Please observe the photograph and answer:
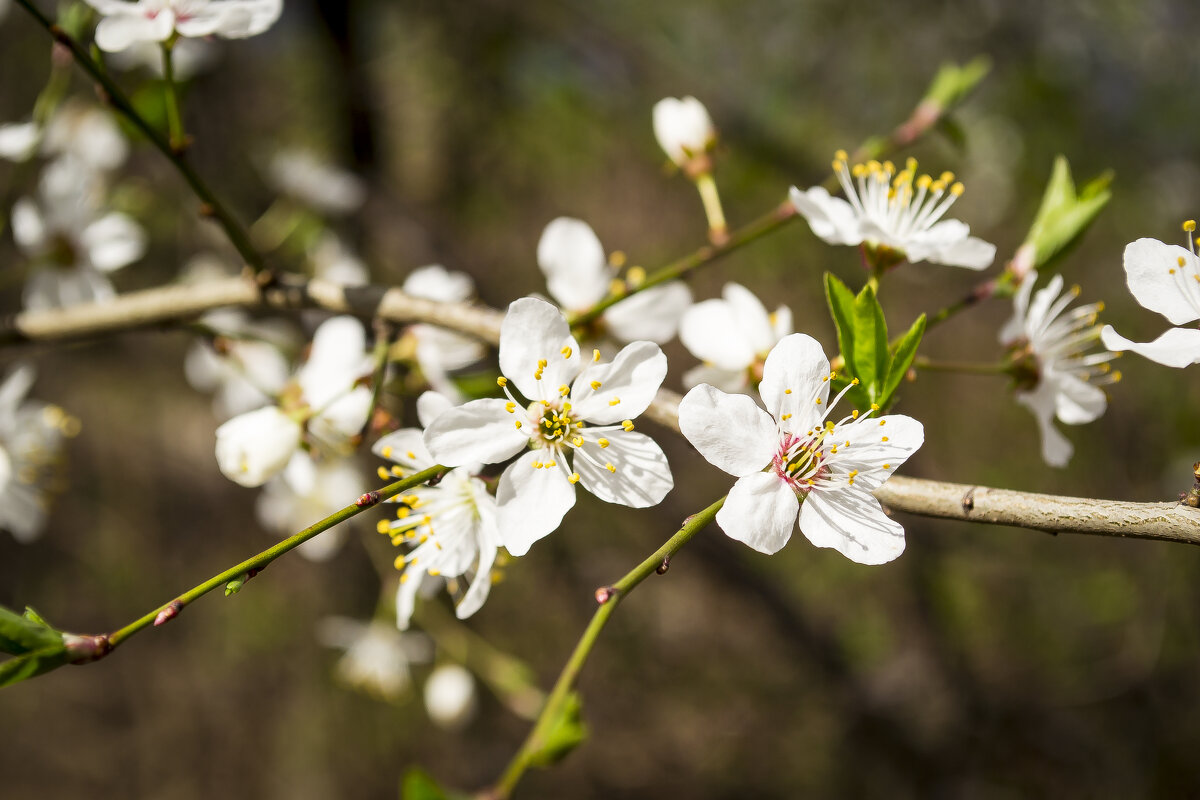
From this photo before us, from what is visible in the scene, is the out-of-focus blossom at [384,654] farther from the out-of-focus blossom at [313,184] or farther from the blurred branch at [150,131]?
the blurred branch at [150,131]

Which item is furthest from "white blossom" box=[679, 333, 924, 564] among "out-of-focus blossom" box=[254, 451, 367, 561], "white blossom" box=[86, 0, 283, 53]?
"out-of-focus blossom" box=[254, 451, 367, 561]

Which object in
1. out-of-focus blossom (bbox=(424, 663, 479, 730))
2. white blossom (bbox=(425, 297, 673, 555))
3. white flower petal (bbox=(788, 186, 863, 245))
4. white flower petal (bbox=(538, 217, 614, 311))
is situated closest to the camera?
Result: white blossom (bbox=(425, 297, 673, 555))

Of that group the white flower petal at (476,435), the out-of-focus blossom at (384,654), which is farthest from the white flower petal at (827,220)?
the out-of-focus blossom at (384,654)

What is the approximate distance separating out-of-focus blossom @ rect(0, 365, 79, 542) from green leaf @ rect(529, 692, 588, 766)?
32.3 inches

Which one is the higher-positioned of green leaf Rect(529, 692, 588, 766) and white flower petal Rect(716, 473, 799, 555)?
white flower petal Rect(716, 473, 799, 555)

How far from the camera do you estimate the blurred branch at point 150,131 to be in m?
0.73

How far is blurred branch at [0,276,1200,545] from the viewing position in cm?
54

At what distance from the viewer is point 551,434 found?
0.69 metres

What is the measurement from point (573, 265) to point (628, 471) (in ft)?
1.22

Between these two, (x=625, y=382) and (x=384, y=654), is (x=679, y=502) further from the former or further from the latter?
(x=625, y=382)

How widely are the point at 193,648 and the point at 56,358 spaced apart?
1386 mm

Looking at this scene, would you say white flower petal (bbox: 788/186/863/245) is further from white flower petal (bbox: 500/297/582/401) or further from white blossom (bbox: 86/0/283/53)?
white blossom (bbox: 86/0/283/53)

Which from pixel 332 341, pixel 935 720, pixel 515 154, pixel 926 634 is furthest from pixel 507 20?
pixel 935 720

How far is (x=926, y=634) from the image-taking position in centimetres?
227
